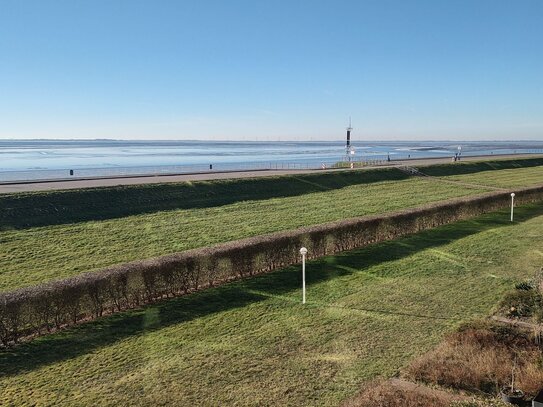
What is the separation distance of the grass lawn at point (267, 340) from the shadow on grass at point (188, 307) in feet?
0.11

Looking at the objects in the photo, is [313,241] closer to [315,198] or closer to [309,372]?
[309,372]

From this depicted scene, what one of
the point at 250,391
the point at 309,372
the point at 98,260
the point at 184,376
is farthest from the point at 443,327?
the point at 98,260

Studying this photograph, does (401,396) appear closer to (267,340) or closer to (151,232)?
(267,340)

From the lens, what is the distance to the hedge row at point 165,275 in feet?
30.7

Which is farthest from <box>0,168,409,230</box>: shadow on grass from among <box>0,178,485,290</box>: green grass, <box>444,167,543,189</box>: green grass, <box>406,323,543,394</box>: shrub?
<box>406,323,543,394</box>: shrub

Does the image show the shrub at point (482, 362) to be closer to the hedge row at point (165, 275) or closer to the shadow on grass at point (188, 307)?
the shadow on grass at point (188, 307)

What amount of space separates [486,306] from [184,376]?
7.17 metres

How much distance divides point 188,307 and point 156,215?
12776 millimetres

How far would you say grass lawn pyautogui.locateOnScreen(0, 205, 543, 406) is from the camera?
24.4 feet

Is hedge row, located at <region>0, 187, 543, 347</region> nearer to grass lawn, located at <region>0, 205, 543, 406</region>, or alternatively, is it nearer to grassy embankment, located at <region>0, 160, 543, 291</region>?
grass lawn, located at <region>0, 205, 543, 406</region>

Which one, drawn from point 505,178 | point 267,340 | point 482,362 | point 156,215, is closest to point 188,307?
point 267,340

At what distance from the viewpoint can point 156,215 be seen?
76.2ft

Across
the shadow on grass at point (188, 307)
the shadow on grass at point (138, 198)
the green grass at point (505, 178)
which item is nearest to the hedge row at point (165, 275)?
the shadow on grass at point (188, 307)

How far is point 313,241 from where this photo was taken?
14977mm
